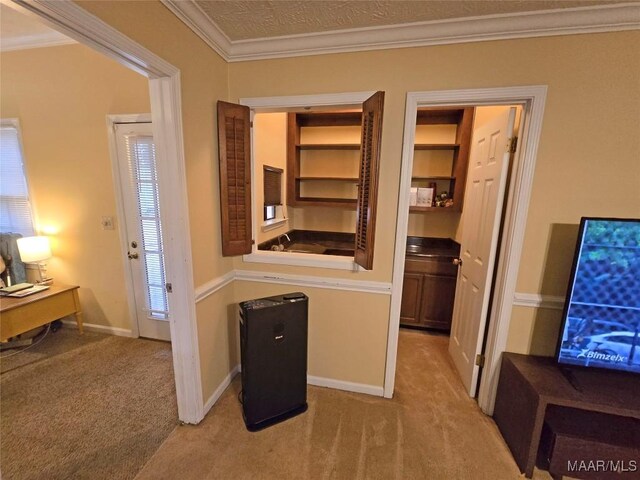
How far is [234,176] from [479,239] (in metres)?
1.93

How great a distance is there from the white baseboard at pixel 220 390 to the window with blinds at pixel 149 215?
986mm

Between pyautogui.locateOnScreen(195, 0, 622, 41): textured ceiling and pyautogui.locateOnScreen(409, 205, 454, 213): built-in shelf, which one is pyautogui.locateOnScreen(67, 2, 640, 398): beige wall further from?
pyautogui.locateOnScreen(409, 205, 454, 213): built-in shelf

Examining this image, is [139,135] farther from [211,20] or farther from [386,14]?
[386,14]

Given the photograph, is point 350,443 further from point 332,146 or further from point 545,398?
point 332,146

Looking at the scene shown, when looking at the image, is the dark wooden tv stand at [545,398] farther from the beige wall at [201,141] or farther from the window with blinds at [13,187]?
the window with blinds at [13,187]

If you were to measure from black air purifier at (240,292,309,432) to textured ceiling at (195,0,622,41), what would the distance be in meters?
1.73

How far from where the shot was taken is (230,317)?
6.96ft

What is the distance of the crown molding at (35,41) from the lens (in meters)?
2.30

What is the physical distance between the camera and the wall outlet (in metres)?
2.57

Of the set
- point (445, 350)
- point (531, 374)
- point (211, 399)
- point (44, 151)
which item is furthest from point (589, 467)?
point (44, 151)

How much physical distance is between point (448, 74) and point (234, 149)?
4.85 ft

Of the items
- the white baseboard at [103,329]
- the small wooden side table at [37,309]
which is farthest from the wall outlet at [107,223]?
the white baseboard at [103,329]

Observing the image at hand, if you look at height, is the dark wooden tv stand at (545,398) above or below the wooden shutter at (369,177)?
below

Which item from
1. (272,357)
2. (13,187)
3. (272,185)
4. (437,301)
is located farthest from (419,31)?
(13,187)
